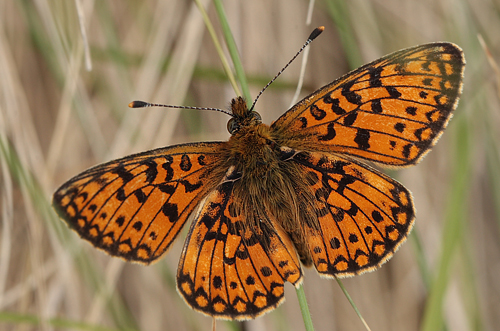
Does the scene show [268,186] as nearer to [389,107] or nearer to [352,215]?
[352,215]

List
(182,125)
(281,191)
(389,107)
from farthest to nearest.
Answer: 1. (182,125)
2. (281,191)
3. (389,107)

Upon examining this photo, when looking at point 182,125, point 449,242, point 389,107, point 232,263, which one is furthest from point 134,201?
point 182,125

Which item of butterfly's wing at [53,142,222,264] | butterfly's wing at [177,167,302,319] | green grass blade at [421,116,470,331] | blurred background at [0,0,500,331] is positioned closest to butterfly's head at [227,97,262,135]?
butterfly's wing at [53,142,222,264]

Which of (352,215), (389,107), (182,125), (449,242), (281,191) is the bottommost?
(449,242)

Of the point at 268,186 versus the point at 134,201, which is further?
the point at 268,186

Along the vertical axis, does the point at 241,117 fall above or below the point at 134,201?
above

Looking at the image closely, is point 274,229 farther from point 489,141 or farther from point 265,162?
point 489,141

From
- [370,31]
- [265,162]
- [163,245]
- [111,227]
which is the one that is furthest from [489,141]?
[111,227]
